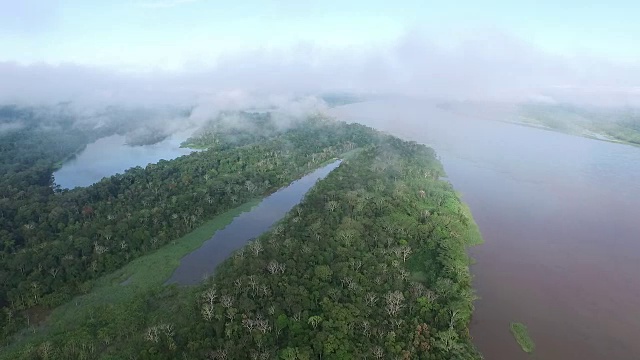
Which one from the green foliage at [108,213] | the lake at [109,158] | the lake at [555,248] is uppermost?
the lake at [555,248]

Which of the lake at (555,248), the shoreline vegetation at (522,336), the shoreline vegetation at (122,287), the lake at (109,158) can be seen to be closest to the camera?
the shoreline vegetation at (522,336)

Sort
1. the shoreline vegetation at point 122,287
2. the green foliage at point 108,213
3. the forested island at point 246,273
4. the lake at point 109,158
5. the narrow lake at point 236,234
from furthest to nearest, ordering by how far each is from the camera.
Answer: the lake at point 109,158
the narrow lake at point 236,234
the green foliage at point 108,213
the shoreline vegetation at point 122,287
the forested island at point 246,273

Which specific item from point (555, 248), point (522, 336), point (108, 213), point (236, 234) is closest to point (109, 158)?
point (108, 213)

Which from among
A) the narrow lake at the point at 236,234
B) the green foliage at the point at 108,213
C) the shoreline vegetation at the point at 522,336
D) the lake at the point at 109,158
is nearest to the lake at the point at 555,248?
the shoreline vegetation at the point at 522,336

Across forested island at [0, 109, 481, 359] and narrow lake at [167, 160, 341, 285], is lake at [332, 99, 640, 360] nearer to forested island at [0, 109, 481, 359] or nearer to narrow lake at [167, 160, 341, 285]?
forested island at [0, 109, 481, 359]

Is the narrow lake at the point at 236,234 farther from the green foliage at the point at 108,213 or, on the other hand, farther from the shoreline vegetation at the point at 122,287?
the green foliage at the point at 108,213

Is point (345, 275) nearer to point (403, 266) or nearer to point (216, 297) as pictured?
point (403, 266)

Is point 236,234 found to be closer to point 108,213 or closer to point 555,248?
point 108,213

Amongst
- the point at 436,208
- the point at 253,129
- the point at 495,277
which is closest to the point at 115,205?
the point at 436,208
